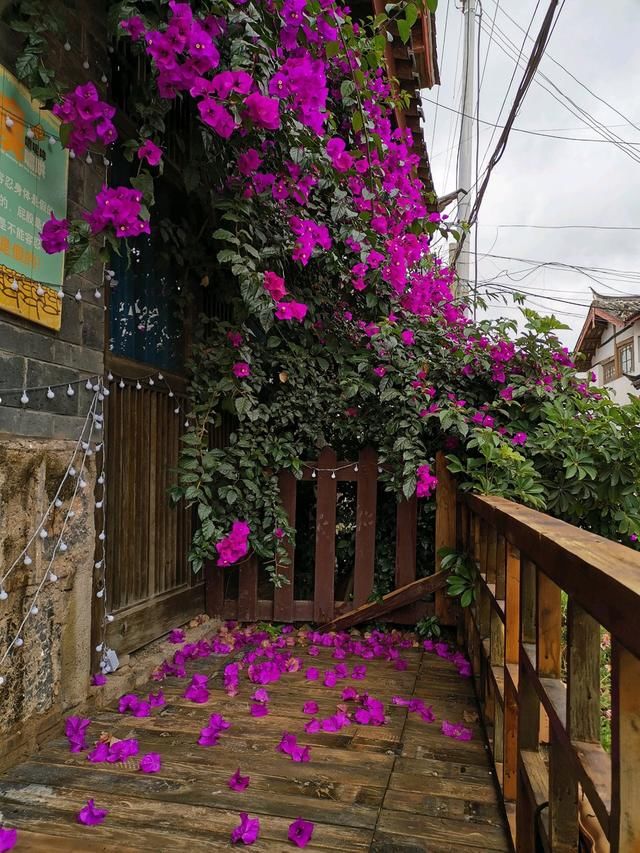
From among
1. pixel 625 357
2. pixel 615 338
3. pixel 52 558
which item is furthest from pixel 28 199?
pixel 615 338

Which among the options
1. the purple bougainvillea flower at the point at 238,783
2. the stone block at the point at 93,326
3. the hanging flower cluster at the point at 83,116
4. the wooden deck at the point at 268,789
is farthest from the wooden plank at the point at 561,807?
the hanging flower cluster at the point at 83,116

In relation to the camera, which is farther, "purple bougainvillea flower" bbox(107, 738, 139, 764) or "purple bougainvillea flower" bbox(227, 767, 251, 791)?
"purple bougainvillea flower" bbox(107, 738, 139, 764)

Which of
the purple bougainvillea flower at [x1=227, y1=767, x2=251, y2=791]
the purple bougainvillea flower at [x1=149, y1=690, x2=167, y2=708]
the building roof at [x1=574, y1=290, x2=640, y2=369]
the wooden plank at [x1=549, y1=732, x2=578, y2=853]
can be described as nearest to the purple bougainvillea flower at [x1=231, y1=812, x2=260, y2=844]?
the purple bougainvillea flower at [x1=227, y1=767, x2=251, y2=791]

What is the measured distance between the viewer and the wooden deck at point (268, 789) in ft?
4.75

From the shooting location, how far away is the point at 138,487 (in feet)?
8.73

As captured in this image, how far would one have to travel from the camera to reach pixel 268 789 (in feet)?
5.47

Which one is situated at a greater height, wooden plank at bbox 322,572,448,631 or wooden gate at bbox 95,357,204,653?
wooden gate at bbox 95,357,204,653

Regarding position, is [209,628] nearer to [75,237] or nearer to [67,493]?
[67,493]

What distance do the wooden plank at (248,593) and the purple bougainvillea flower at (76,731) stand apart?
4.24 feet

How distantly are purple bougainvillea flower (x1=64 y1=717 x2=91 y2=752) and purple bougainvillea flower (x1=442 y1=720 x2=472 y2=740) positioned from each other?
1211 mm

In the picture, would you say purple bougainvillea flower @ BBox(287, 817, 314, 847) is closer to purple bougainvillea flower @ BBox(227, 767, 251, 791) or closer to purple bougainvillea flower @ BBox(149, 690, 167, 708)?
purple bougainvillea flower @ BBox(227, 767, 251, 791)

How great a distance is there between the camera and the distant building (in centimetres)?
1756

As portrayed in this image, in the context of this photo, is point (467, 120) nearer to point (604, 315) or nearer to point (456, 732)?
point (456, 732)

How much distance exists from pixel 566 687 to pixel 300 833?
2.81 ft
